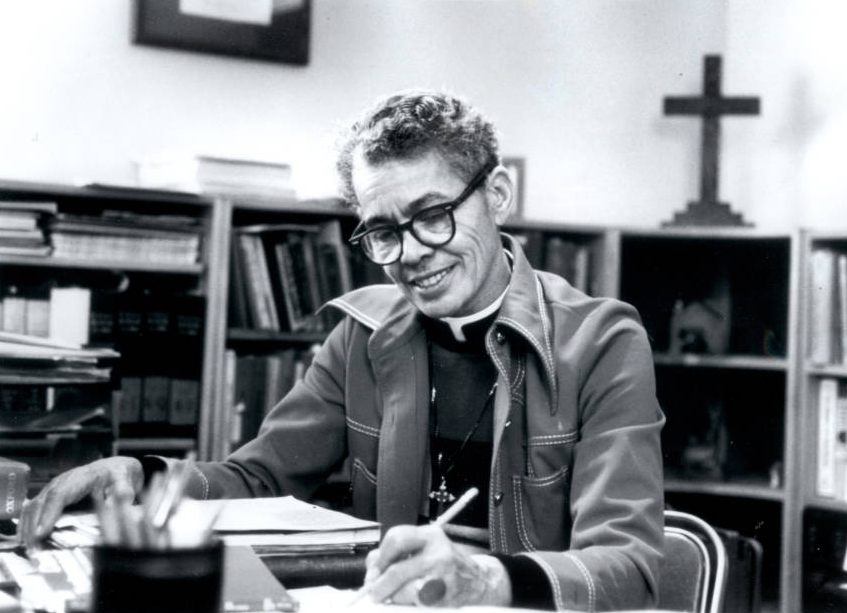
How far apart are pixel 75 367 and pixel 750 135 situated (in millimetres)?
2598

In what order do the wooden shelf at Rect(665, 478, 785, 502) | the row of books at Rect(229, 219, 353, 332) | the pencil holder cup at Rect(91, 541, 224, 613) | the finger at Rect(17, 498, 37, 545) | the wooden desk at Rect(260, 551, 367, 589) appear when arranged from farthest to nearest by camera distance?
the wooden shelf at Rect(665, 478, 785, 502) < the row of books at Rect(229, 219, 353, 332) < the finger at Rect(17, 498, 37, 545) < the wooden desk at Rect(260, 551, 367, 589) < the pencil holder cup at Rect(91, 541, 224, 613)

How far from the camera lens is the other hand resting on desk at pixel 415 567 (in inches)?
37.0

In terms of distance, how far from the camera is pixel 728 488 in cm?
335

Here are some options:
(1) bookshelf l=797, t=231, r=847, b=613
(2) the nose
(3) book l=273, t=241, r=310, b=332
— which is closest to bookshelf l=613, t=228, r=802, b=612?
(1) bookshelf l=797, t=231, r=847, b=613

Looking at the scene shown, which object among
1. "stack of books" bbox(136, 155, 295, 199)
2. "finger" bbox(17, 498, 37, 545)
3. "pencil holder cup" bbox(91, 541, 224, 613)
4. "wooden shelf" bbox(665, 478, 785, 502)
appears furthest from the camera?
"wooden shelf" bbox(665, 478, 785, 502)

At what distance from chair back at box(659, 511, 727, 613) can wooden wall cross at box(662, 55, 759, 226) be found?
7.35 ft

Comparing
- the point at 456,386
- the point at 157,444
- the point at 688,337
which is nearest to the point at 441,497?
the point at 456,386

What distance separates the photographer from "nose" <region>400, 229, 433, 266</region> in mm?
1631

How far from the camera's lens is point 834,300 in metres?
3.19

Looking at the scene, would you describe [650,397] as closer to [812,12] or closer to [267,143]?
[267,143]

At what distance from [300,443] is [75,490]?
0.50 metres

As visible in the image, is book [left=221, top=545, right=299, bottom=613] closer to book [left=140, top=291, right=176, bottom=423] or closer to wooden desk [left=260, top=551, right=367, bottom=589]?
wooden desk [left=260, top=551, right=367, bottom=589]

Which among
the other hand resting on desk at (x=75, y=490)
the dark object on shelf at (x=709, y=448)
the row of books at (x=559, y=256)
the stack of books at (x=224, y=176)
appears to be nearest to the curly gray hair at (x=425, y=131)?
the other hand resting on desk at (x=75, y=490)

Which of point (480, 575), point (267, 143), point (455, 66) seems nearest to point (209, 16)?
point (267, 143)
